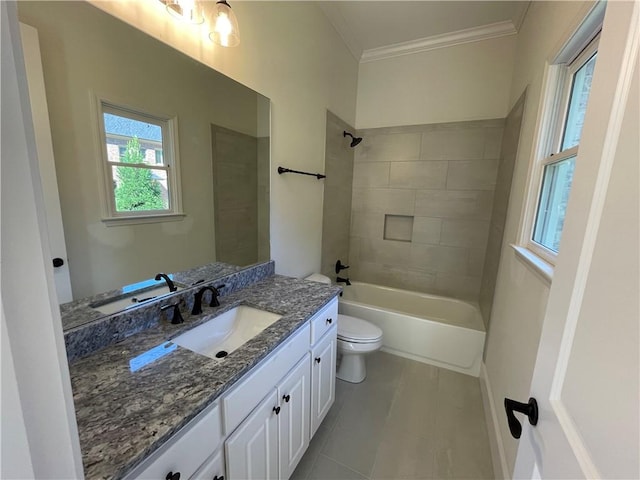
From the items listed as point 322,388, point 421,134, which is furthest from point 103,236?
point 421,134

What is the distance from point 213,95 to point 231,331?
117cm

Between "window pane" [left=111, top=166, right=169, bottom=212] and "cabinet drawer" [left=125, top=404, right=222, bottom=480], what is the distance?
0.81 meters

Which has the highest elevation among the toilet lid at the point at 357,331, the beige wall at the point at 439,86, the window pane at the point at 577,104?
the beige wall at the point at 439,86

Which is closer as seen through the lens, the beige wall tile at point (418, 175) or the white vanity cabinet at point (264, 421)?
the white vanity cabinet at point (264, 421)

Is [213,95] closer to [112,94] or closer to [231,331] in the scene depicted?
[112,94]

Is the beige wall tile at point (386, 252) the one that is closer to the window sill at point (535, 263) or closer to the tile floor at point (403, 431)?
the tile floor at point (403, 431)

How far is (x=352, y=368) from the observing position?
7.08 feet

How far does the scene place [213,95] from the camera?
1.36 meters

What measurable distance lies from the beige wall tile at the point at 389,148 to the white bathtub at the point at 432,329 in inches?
58.3

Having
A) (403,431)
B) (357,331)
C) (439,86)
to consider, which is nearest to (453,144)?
(439,86)

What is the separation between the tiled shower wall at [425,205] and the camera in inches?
104

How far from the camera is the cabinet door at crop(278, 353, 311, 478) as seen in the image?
119cm

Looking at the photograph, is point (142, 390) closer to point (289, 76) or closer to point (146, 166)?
point (146, 166)

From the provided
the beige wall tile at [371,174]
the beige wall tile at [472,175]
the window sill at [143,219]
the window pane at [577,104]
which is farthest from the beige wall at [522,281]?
the window sill at [143,219]
